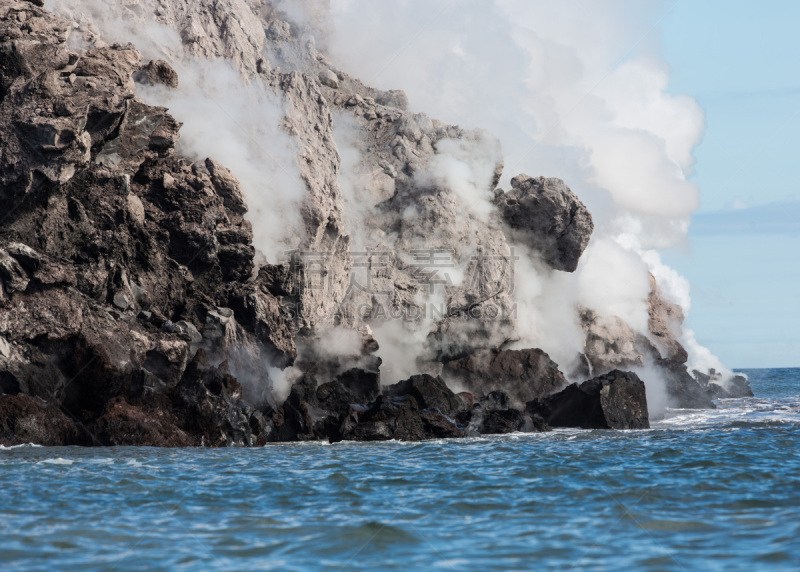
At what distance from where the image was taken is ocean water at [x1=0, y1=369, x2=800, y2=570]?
440 inches

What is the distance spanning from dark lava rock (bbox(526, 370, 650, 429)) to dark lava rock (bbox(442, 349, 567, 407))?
6230 millimetres

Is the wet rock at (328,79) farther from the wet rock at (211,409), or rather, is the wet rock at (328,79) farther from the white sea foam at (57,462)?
the white sea foam at (57,462)

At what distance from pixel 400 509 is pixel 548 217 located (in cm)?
3198

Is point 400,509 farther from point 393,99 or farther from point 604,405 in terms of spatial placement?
point 393,99

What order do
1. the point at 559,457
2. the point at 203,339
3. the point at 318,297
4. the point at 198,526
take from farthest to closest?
the point at 318,297 → the point at 203,339 → the point at 559,457 → the point at 198,526

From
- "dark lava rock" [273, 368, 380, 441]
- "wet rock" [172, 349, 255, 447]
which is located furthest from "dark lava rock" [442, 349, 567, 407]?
"wet rock" [172, 349, 255, 447]

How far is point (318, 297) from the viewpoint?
34.8 metres

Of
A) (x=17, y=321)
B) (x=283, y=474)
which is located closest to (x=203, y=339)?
(x=17, y=321)

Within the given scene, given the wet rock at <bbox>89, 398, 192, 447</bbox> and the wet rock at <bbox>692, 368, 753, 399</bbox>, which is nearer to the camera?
the wet rock at <bbox>89, 398, 192, 447</bbox>

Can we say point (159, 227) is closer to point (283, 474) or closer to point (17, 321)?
point (17, 321)

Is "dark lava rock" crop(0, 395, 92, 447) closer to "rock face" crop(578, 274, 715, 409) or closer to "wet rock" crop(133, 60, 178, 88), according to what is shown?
"wet rock" crop(133, 60, 178, 88)

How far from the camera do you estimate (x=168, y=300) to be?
2823 cm

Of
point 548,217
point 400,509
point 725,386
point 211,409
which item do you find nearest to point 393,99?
point 548,217

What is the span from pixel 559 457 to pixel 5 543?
13.1 metres
